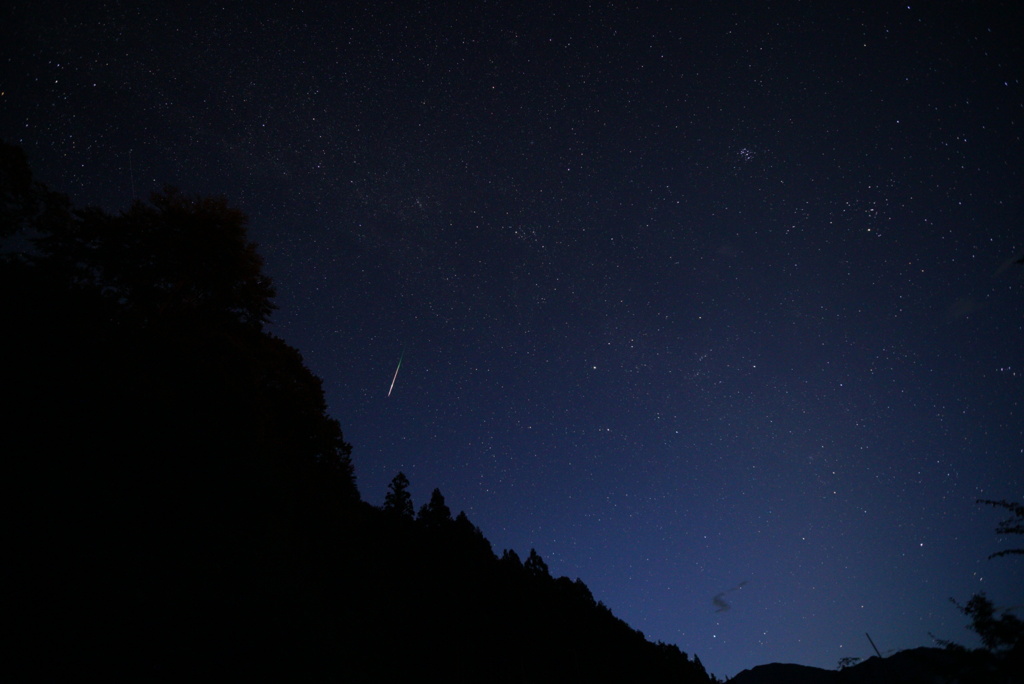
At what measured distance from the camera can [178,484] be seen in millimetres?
7324

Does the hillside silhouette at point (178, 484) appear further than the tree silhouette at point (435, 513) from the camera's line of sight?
No

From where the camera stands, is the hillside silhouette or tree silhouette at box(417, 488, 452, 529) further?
tree silhouette at box(417, 488, 452, 529)

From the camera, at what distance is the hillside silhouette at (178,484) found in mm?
5348

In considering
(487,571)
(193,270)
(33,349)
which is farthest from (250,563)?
(487,571)

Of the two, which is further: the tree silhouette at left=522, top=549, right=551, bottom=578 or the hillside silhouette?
the tree silhouette at left=522, top=549, right=551, bottom=578

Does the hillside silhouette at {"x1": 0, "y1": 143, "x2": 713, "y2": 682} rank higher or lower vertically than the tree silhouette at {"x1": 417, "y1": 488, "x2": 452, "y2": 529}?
lower

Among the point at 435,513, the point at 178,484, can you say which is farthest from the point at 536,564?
the point at 178,484

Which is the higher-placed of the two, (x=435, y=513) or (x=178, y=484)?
(x=435, y=513)

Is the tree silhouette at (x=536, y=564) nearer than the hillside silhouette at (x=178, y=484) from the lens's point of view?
No

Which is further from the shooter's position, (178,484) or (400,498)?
(400,498)

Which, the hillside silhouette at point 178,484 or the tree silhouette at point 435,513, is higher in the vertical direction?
the tree silhouette at point 435,513

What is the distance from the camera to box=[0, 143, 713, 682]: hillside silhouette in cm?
535

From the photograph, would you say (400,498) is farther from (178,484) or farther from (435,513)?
(178,484)

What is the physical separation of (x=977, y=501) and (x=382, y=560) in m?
18.2
